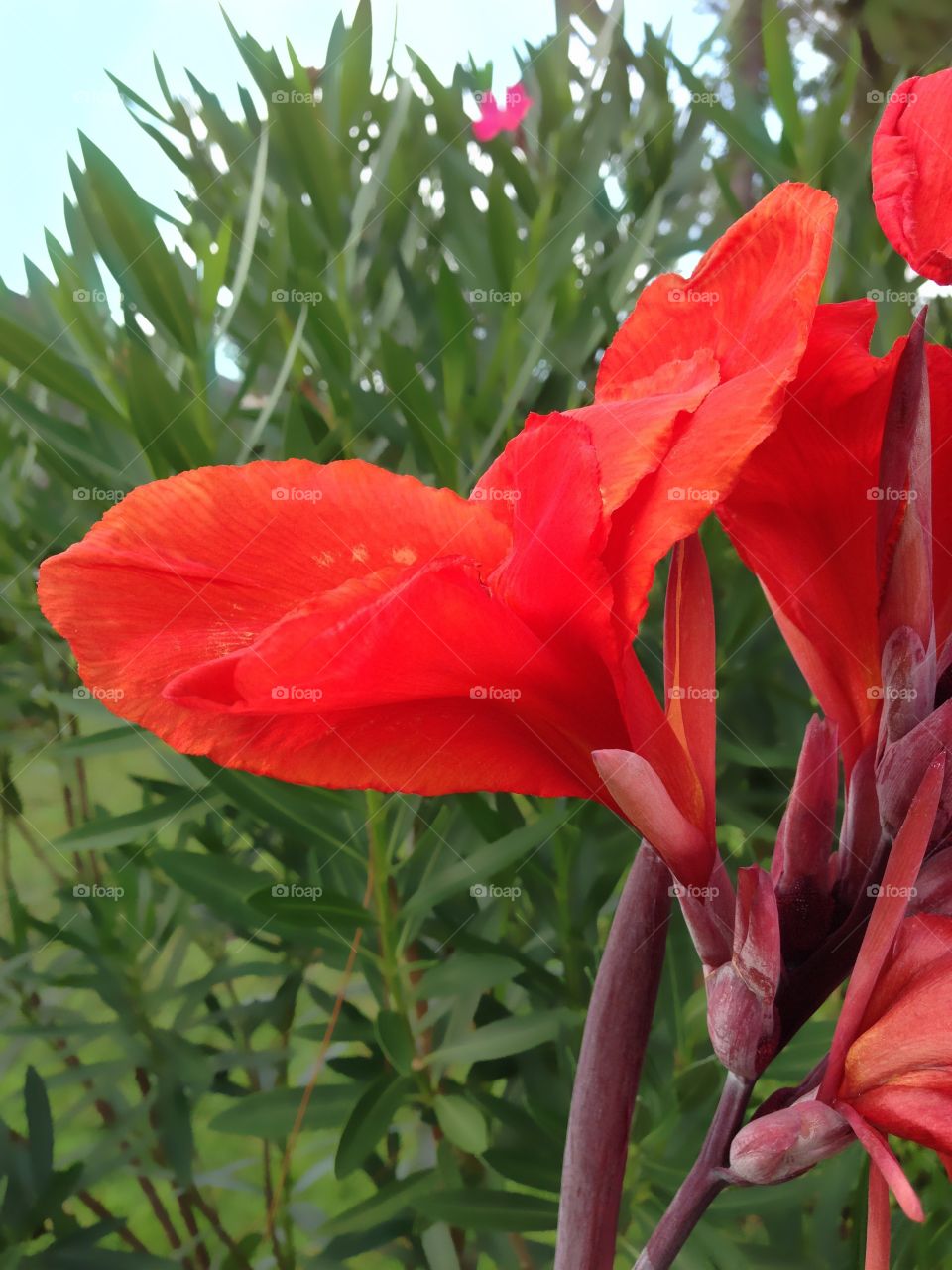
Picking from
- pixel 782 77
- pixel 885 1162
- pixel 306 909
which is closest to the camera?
pixel 885 1162

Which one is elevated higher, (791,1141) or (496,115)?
(496,115)

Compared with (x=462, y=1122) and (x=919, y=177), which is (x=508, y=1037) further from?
(x=919, y=177)

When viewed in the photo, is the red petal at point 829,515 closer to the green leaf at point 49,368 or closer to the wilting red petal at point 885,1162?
the wilting red petal at point 885,1162

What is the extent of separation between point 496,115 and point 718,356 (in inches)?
16.9

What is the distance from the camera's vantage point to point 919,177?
0.72 ft

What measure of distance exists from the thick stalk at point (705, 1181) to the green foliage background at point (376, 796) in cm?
19

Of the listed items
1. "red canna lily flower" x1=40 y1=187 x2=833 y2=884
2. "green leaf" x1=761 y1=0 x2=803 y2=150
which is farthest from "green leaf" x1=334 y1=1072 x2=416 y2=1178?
"green leaf" x1=761 y1=0 x2=803 y2=150

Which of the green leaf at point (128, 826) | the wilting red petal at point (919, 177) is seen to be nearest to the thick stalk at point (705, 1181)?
the wilting red petal at point (919, 177)

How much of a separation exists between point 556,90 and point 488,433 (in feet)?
0.80

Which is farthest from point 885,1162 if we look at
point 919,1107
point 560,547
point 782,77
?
point 782,77

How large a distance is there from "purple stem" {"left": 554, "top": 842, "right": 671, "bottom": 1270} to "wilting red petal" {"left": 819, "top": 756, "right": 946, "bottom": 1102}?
0.04 meters

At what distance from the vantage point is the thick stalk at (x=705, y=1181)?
0.22m

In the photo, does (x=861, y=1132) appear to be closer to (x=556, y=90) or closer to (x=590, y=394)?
(x=590, y=394)

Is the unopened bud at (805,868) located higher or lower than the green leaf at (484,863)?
higher
